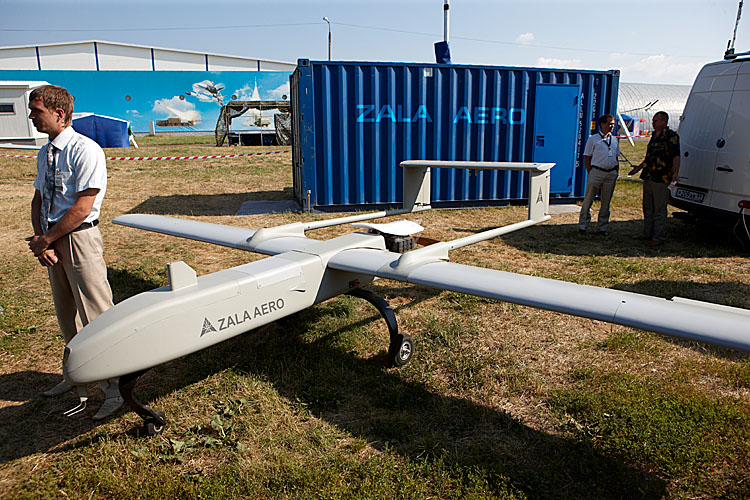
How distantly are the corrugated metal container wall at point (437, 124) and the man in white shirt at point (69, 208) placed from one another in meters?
6.88

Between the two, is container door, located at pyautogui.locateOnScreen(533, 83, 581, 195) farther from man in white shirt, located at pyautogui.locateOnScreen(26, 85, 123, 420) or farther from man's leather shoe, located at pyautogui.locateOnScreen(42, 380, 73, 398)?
man's leather shoe, located at pyautogui.locateOnScreen(42, 380, 73, 398)

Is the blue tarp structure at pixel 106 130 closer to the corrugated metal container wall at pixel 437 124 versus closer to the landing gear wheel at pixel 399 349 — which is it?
the corrugated metal container wall at pixel 437 124

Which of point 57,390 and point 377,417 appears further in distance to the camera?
point 57,390

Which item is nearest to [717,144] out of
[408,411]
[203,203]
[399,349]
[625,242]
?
[625,242]

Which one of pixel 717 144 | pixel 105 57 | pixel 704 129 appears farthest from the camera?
pixel 105 57

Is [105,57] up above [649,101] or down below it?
above

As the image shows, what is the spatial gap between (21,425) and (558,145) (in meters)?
11.2

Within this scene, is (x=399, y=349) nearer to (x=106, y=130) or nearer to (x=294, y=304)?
(x=294, y=304)

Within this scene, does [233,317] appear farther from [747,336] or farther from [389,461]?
[747,336]

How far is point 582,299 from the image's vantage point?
3.18 m

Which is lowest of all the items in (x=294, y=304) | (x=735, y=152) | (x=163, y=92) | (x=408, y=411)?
(x=408, y=411)

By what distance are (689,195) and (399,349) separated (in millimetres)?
6567

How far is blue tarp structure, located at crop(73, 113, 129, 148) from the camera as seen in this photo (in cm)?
2761

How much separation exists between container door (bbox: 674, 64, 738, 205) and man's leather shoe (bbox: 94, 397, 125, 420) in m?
8.43
